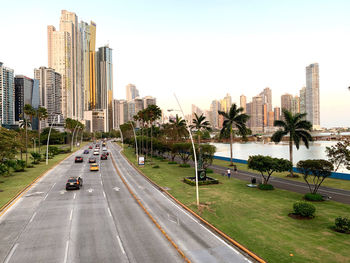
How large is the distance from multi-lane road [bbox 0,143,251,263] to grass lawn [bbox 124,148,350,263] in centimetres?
171

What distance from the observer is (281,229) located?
16750 millimetres

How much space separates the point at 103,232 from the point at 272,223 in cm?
1233

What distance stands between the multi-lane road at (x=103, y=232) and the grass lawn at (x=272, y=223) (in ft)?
5.60

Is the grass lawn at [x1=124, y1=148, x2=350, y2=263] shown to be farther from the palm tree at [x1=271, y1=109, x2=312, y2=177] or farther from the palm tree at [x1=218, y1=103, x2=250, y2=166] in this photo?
the palm tree at [x1=218, y1=103, x2=250, y2=166]

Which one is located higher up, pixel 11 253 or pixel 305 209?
pixel 305 209

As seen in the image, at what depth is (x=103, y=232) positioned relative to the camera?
16516 millimetres

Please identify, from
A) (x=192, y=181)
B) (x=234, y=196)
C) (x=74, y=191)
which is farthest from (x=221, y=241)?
(x=74, y=191)

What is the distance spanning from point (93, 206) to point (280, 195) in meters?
20.0

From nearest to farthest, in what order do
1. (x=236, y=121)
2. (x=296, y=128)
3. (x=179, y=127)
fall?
(x=296, y=128) → (x=236, y=121) → (x=179, y=127)

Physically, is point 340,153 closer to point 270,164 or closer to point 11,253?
point 270,164

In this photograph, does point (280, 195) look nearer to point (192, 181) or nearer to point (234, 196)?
point (234, 196)

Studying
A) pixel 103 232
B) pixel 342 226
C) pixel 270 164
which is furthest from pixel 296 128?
pixel 103 232

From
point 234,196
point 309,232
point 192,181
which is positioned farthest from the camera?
point 192,181

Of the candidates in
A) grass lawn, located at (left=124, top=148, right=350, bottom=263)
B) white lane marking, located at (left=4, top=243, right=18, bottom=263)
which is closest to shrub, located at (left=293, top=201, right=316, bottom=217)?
grass lawn, located at (left=124, top=148, right=350, bottom=263)
